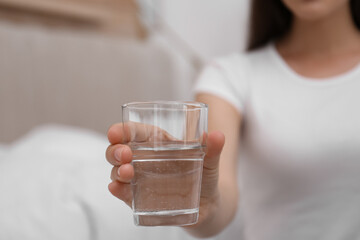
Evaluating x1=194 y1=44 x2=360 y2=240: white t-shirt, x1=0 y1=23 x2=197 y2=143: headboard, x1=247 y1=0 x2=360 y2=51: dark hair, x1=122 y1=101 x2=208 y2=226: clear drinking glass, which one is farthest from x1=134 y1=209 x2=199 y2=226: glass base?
x1=0 y1=23 x2=197 y2=143: headboard

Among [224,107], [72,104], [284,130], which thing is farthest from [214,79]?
[72,104]

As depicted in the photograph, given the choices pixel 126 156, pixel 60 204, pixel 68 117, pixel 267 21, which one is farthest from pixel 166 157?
pixel 68 117

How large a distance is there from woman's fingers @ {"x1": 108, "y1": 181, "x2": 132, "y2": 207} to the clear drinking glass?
0.02 m

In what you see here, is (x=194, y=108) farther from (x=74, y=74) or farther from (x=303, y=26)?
(x=74, y=74)

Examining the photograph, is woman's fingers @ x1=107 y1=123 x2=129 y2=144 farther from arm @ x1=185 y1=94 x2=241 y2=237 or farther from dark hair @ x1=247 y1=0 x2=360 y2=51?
dark hair @ x1=247 y1=0 x2=360 y2=51

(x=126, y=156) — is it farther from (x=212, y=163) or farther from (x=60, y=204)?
(x=60, y=204)

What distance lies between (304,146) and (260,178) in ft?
0.52

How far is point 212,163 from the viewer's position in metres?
0.58

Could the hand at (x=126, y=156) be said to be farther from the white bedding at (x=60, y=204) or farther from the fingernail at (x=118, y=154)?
the white bedding at (x=60, y=204)

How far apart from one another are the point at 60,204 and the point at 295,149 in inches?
24.7

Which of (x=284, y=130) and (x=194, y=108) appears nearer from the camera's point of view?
(x=194, y=108)

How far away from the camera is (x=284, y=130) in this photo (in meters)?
1.06

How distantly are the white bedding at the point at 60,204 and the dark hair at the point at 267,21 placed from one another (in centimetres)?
59

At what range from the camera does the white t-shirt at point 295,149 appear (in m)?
1.00
